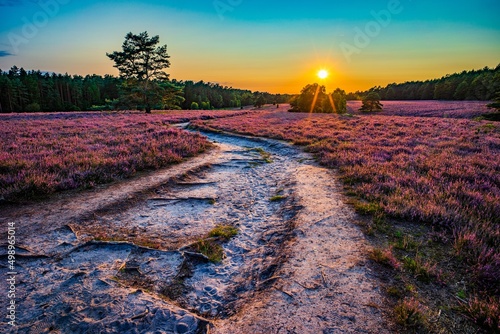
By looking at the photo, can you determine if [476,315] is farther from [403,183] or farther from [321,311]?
[403,183]

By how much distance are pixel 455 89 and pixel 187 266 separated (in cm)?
10620

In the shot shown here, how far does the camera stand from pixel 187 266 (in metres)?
5.07

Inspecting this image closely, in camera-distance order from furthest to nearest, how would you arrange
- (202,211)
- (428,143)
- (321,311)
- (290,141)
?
(290,141) < (428,143) < (202,211) < (321,311)

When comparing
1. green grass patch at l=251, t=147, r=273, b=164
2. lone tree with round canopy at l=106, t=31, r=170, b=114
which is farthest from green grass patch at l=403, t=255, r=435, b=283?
lone tree with round canopy at l=106, t=31, r=170, b=114

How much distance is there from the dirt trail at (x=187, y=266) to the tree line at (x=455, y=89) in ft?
197

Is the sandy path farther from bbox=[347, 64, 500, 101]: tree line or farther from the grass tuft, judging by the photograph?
bbox=[347, 64, 500, 101]: tree line

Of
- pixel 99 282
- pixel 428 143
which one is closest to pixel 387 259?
pixel 99 282

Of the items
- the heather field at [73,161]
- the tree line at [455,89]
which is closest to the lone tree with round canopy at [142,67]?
the heather field at [73,161]

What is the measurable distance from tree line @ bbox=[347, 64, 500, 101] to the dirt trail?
60.1m

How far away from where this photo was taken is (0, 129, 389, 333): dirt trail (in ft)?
11.9

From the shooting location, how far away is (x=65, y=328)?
135 inches

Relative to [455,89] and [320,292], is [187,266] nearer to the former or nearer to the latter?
[320,292]

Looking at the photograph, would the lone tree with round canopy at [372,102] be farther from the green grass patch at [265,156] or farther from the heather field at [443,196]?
the green grass patch at [265,156]

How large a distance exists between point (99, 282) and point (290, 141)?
1790 centimetres
